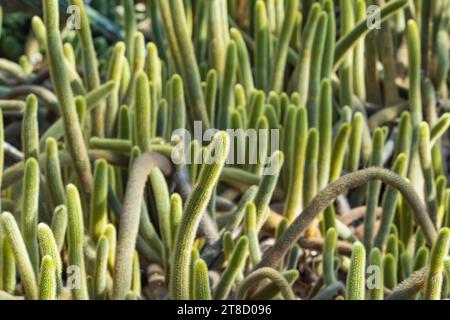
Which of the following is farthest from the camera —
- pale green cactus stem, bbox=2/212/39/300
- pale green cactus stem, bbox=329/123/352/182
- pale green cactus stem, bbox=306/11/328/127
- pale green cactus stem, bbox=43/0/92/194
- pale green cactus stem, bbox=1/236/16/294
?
pale green cactus stem, bbox=306/11/328/127

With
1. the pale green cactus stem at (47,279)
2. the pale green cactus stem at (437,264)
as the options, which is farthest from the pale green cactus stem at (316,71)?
the pale green cactus stem at (47,279)

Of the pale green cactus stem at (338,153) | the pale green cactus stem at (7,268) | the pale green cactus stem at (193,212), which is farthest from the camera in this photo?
the pale green cactus stem at (338,153)

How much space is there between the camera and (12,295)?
1.09 metres

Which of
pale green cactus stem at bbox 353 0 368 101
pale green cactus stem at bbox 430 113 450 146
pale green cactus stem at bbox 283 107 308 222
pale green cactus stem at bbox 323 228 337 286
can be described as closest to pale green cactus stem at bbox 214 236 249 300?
pale green cactus stem at bbox 323 228 337 286

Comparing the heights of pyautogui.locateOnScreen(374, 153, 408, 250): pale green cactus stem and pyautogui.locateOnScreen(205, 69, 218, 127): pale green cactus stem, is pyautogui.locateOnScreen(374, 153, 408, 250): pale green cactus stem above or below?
below

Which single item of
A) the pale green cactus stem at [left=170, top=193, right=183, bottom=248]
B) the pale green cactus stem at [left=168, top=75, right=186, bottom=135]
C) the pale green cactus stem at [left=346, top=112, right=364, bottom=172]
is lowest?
the pale green cactus stem at [left=170, top=193, right=183, bottom=248]

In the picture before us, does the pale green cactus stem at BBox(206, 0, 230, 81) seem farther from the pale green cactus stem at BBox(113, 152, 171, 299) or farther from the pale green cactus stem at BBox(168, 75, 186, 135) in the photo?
the pale green cactus stem at BBox(113, 152, 171, 299)

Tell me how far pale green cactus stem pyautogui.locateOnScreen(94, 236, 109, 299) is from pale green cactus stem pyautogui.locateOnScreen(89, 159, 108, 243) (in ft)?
0.31

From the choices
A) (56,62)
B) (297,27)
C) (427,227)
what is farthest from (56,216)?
(297,27)

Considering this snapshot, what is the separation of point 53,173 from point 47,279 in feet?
1.03

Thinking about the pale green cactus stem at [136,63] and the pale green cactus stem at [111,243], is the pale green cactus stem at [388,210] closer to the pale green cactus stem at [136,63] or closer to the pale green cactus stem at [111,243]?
the pale green cactus stem at [111,243]

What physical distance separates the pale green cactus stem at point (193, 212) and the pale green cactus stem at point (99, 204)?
0.62 feet

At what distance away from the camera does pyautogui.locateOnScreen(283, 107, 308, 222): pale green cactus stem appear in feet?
4.16

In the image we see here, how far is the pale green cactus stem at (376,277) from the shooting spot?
1062mm
